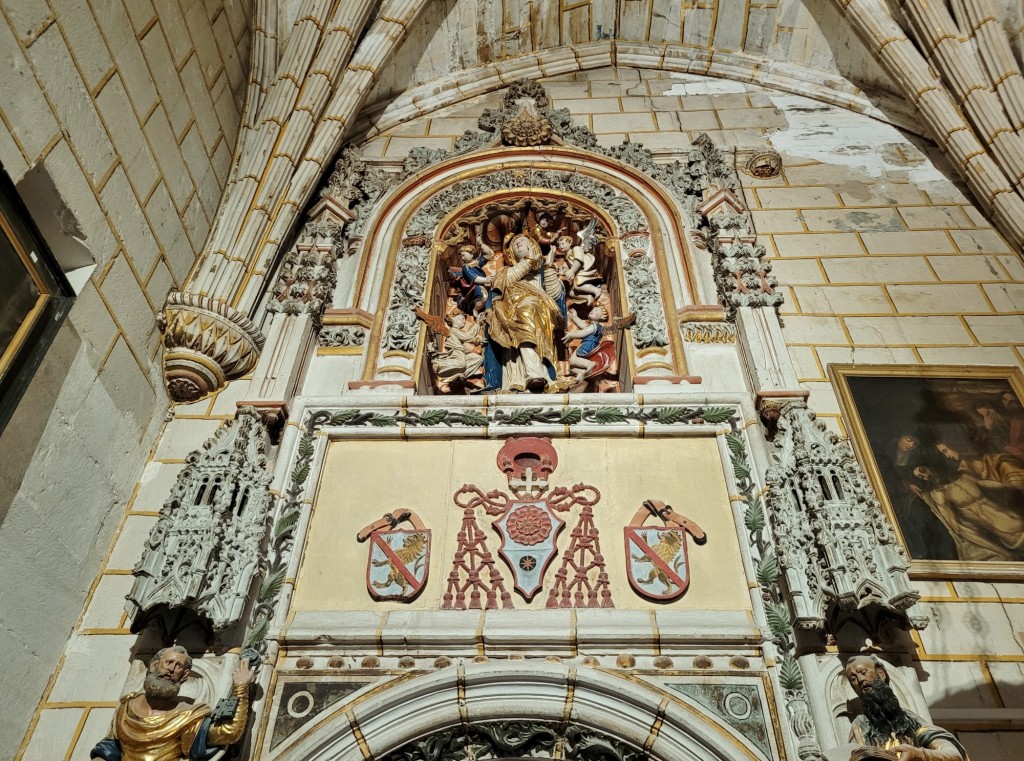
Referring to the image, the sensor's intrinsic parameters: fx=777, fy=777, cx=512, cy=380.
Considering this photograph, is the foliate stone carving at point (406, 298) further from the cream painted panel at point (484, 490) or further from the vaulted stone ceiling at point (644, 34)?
the vaulted stone ceiling at point (644, 34)

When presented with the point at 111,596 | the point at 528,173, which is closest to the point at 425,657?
the point at 111,596

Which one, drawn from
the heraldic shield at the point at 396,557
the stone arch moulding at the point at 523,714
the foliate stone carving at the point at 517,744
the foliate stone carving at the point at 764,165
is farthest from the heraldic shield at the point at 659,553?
the foliate stone carving at the point at 764,165

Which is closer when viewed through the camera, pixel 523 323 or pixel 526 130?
pixel 523 323

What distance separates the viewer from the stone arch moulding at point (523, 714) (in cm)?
456

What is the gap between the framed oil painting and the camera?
18.2 feet

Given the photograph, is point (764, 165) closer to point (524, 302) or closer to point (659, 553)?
point (524, 302)

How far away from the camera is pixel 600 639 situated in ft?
16.2

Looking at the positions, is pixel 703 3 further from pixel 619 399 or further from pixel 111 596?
pixel 111 596

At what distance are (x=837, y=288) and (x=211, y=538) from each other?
601cm

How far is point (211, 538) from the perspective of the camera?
16.5 ft

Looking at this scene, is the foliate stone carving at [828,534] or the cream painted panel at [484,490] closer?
the foliate stone carving at [828,534]

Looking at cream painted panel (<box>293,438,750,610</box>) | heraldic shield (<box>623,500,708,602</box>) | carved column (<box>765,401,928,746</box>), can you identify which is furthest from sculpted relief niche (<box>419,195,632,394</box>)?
carved column (<box>765,401,928,746</box>)

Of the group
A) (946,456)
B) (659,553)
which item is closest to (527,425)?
(659,553)

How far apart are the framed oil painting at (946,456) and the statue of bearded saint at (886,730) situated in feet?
4.51
